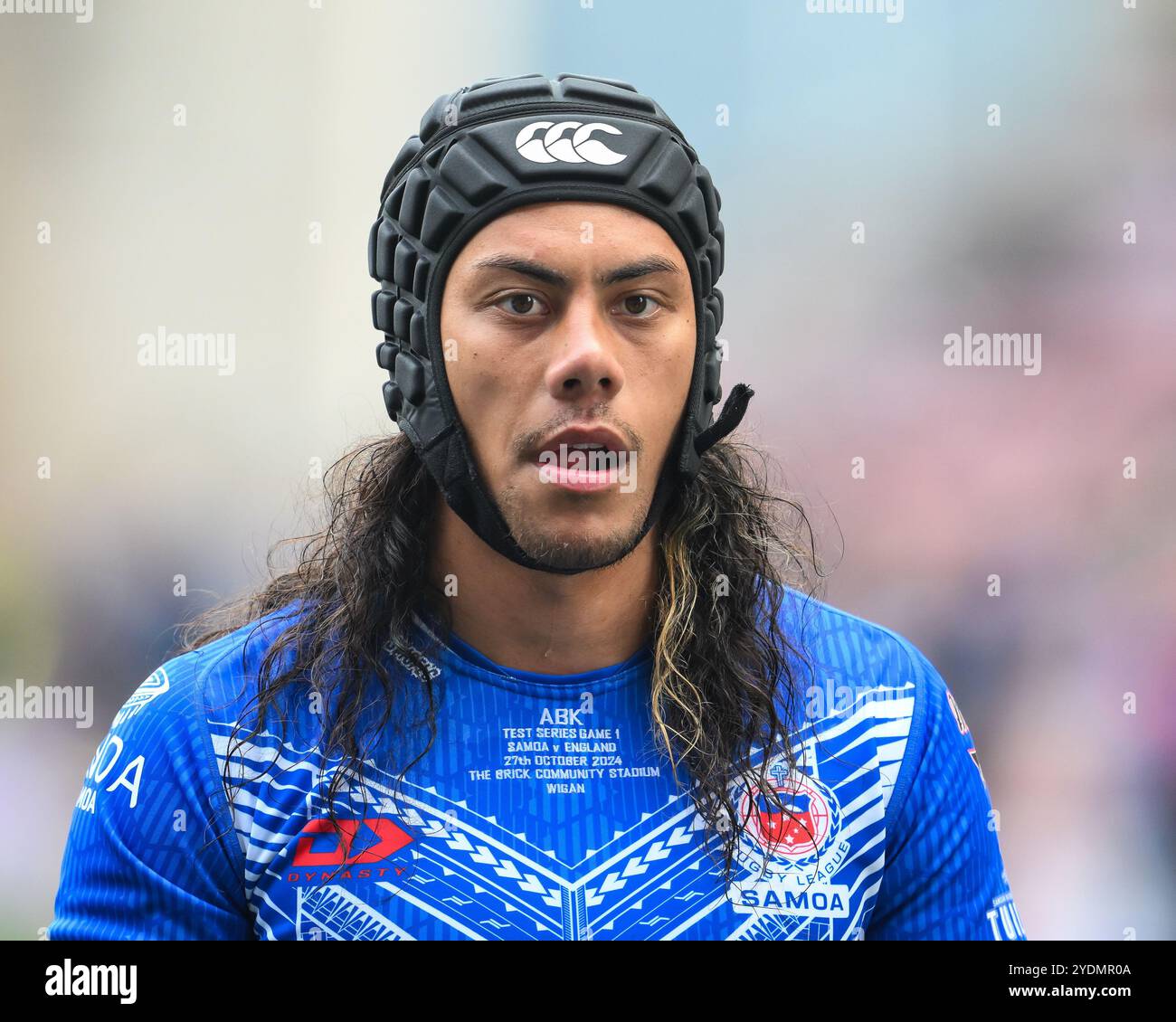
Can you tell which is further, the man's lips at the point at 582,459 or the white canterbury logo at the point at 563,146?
the white canterbury logo at the point at 563,146

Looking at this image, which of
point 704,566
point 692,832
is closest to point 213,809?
point 692,832

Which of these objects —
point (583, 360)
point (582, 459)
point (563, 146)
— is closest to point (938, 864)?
point (582, 459)

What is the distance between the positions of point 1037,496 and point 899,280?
116 cm

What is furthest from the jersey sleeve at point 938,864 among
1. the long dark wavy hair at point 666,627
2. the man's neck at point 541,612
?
Answer: the man's neck at point 541,612

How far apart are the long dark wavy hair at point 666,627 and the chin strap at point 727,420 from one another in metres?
0.18

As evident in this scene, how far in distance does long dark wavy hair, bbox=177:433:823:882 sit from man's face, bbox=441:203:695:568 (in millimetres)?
311

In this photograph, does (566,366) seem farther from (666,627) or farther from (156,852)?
(156,852)

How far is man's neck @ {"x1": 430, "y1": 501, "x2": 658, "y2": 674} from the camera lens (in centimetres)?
255

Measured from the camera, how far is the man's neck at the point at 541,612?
100 inches

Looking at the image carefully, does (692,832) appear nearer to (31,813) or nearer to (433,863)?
(433,863)

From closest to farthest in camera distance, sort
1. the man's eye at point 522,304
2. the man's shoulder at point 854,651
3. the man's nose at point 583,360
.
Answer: the man's nose at point 583,360 < the man's eye at point 522,304 < the man's shoulder at point 854,651

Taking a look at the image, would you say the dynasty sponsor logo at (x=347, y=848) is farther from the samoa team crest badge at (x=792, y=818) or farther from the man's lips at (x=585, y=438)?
the man's lips at (x=585, y=438)

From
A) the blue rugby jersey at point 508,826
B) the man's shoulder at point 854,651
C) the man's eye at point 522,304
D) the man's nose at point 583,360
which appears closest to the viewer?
the blue rugby jersey at point 508,826

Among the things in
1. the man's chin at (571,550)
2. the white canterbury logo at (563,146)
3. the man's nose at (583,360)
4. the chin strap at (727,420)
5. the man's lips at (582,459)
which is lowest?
the man's chin at (571,550)
